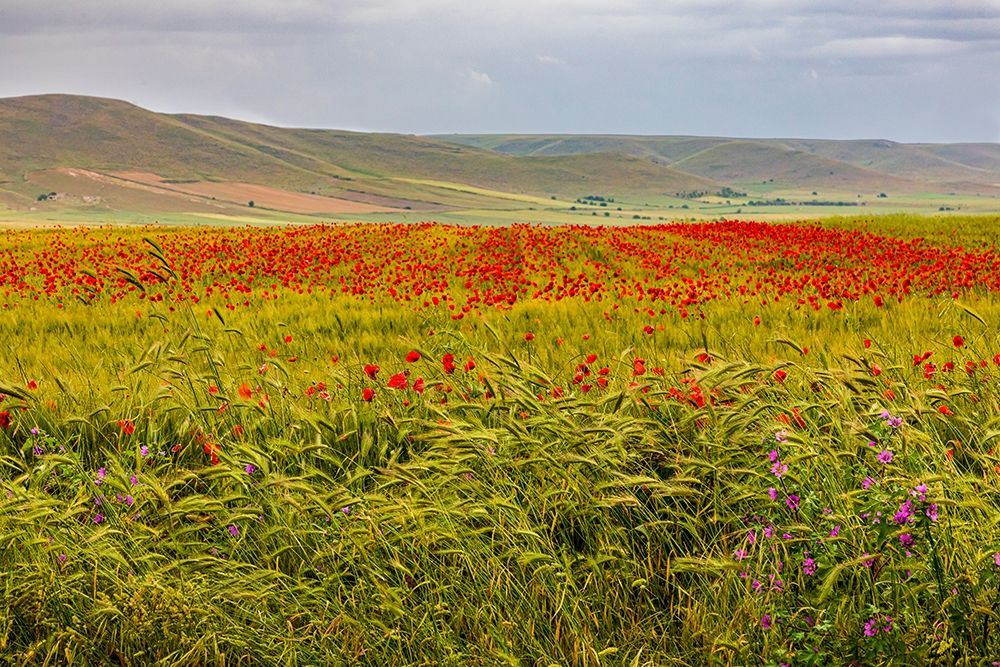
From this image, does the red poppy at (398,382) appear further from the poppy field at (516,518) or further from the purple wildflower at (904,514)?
the purple wildflower at (904,514)

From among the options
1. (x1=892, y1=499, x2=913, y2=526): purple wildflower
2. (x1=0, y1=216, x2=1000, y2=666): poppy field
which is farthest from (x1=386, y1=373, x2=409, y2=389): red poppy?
(x1=892, y1=499, x2=913, y2=526): purple wildflower

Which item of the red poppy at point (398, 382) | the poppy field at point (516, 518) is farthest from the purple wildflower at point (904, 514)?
the red poppy at point (398, 382)

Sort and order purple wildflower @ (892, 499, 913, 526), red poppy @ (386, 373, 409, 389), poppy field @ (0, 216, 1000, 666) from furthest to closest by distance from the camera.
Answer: red poppy @ (386, 373, 409, 389) → poppy field @ (0, 216, 1000, 666) → purple wildflower @ (892, 499, 913, 526)

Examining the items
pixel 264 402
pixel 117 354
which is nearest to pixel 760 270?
pixel 117 354

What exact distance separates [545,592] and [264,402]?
6.77 ft

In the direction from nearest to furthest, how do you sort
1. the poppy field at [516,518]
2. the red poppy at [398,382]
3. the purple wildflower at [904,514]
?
the purple wildflower at [904,514] → the poppy field at [516,518] → the red poppy at [398,382]

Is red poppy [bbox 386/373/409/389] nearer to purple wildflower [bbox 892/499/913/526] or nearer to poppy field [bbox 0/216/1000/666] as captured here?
poppy field [bbox 0/216/1000/666]

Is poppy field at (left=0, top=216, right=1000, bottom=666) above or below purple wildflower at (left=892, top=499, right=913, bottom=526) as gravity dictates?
below

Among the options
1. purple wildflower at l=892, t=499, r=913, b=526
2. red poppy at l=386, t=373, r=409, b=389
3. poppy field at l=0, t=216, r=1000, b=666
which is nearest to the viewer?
purple wildflower at l=892, t=499, r=913, b=526

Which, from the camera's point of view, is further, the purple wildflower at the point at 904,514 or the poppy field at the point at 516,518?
the poppy field at the point at 516,518

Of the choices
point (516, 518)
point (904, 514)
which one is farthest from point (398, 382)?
point (904, 514)

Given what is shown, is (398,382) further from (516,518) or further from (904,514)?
(904,514)

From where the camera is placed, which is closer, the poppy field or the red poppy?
the poppy field

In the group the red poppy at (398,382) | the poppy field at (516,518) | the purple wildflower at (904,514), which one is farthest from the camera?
the red poppy at (398,382)
